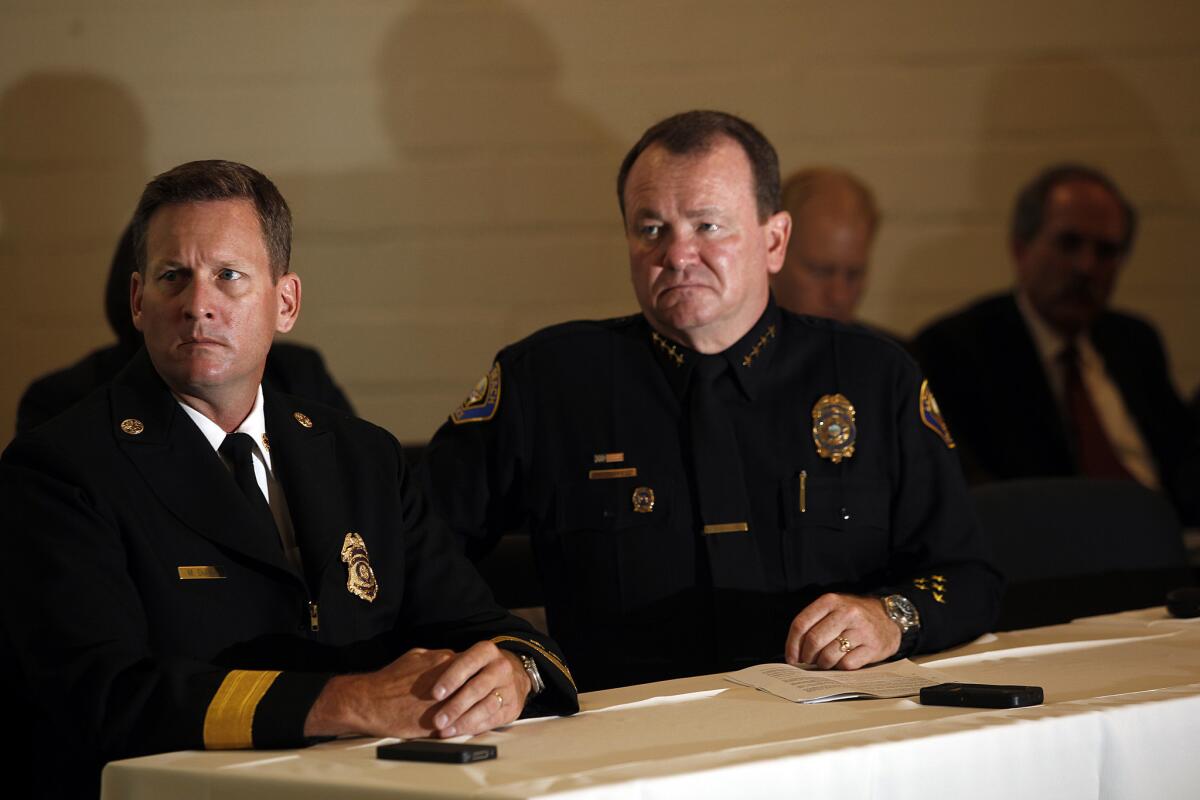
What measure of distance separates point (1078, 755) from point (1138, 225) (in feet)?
11.5

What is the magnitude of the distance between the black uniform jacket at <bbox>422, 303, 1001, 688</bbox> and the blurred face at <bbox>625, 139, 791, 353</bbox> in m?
0.12

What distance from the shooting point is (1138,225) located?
502cm

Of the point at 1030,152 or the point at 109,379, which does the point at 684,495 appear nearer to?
the point at 109,379

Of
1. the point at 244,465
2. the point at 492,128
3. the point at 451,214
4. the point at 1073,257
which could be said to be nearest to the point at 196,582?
the point at 244,465

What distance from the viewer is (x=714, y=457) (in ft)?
9.15

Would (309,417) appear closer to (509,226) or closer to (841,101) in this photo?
(509,226)

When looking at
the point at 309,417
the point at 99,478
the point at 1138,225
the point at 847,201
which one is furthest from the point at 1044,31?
the point at 99,478

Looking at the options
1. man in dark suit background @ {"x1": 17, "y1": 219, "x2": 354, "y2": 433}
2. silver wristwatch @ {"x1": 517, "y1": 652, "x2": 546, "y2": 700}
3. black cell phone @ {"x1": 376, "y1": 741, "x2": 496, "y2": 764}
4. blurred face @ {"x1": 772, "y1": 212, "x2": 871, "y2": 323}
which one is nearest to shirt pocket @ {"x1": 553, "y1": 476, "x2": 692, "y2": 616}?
silver wristwatch @ {"x1": 517, "y1": 652, "x2": 546, "y2": 700}

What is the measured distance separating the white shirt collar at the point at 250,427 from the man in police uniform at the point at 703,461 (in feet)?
2.05

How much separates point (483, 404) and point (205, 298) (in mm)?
869

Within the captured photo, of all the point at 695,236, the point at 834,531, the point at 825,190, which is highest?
the point at 825,190

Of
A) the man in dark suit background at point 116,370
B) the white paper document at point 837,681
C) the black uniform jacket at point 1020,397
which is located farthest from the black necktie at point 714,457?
the black uniform jacket at point 1020,397

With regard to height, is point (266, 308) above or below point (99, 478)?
above

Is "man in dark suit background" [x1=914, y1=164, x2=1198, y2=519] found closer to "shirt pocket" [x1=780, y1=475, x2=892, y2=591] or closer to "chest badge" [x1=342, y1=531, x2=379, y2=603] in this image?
"shirt pocket" [x1=780, y1=475, x2=892, y2=591]
